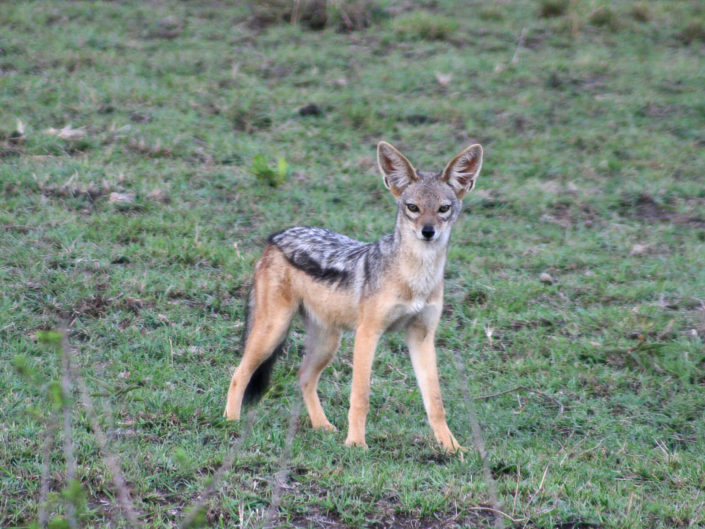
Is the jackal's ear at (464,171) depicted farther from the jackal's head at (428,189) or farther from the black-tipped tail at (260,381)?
the black-tipped tail at (260,381)

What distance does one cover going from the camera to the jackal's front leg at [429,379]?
564 centimetres

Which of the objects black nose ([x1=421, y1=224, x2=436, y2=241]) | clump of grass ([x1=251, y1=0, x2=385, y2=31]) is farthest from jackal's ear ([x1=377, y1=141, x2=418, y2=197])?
clump of grass ([x1=251, y1=0, x2=385, y2=31])

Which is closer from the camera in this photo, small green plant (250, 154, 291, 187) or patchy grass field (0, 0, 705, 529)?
patchy grass field (0, 0, 705, 529)

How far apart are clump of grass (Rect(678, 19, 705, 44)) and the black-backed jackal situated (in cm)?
1068

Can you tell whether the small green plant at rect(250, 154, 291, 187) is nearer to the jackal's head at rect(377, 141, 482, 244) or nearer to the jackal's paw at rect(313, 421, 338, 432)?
the jackal's head at rect(377, 141, 482, 244)

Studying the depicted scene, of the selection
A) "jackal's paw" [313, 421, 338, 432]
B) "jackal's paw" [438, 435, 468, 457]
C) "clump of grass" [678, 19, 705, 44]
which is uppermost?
"clump of grass" [678, 19, 705, 44]

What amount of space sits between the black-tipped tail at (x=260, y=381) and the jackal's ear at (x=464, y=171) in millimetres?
1648

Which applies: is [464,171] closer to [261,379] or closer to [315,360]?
[315,360]

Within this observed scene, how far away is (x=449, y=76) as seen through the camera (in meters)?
12.8

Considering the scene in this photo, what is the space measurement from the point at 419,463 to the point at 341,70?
Result: 8.63m

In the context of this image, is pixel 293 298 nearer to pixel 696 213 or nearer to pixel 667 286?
pixel 667 286

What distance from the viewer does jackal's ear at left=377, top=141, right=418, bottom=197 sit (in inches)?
234

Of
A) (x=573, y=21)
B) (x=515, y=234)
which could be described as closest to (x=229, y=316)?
(x=515, y=234)

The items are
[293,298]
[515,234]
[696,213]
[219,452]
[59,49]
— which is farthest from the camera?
[59,49]
